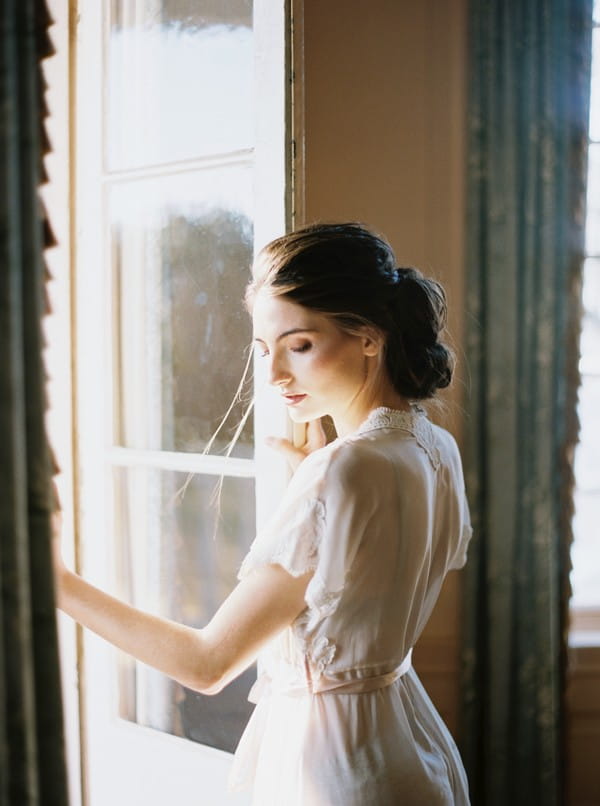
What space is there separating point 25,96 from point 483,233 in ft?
4.95

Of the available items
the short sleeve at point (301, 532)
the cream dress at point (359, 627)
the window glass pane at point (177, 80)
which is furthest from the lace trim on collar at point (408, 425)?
the window glass pane at point (177, 80)

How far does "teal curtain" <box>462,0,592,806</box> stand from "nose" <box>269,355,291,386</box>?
1.00m

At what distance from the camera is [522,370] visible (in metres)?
2.03

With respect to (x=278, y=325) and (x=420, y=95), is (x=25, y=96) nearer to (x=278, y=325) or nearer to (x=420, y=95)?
(x=278, y=325)

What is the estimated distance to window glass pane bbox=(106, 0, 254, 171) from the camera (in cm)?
147

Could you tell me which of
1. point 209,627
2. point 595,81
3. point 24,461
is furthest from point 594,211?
point 24,461

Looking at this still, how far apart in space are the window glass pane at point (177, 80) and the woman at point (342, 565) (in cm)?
45

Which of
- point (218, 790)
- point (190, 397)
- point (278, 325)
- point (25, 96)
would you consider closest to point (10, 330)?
point (25, 96)

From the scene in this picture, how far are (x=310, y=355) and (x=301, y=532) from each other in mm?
278

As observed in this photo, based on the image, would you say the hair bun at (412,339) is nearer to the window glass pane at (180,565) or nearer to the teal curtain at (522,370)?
the window glass pane at (180,565)

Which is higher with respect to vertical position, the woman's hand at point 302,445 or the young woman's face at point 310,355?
the young woman's face at point 310,355

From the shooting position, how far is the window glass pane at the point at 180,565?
1.58 metres

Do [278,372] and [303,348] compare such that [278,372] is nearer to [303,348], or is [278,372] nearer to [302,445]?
[303,348]

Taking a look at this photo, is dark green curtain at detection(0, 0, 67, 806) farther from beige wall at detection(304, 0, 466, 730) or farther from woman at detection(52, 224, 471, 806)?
beige wall at detection(304, 0, 466, 730)
